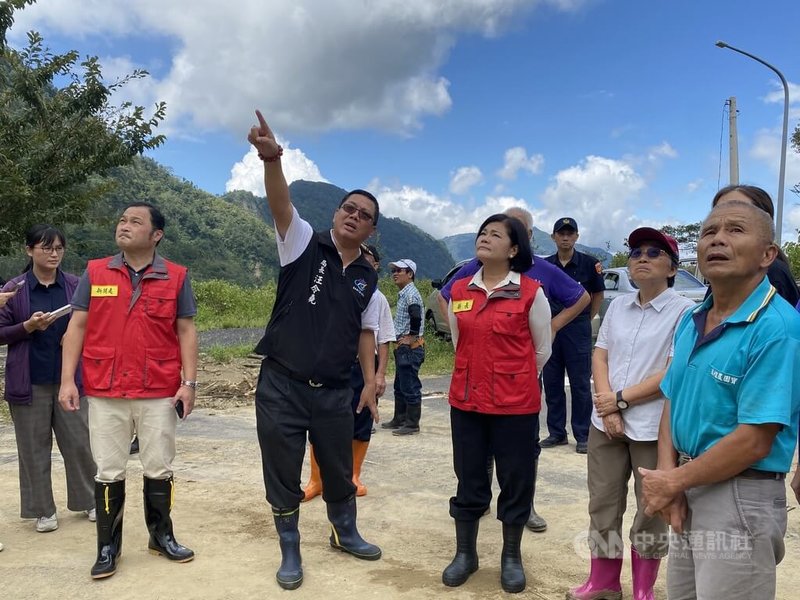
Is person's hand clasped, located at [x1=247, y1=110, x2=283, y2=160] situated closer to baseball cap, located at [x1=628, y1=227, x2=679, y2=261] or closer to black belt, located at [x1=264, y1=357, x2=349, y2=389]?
black belt, located at [x1=264, y1=357, x2=349, y2=389]

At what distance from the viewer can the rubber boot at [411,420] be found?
20.2 ft

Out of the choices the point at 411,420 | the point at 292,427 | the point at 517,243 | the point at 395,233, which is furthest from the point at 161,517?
the point at 395,233

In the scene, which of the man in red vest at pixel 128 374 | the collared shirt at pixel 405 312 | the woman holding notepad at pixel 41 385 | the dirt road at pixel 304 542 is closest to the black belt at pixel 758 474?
the dirt road at pixel 304 542

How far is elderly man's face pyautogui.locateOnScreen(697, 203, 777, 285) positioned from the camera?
1.79 m

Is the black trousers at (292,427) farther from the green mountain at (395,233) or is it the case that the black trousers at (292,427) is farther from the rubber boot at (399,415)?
the green mountain at (395,233)

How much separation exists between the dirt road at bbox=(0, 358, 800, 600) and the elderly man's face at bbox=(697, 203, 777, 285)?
1.91 meters

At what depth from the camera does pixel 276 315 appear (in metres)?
3.18

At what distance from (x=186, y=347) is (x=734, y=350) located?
2.72 m

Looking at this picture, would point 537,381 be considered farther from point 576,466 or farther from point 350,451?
point 576,466

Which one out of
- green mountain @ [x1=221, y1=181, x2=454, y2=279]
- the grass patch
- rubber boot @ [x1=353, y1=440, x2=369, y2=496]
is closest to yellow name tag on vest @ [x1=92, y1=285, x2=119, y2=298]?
rubber boot @ [x1=353, y1=440, x2=369, y2=496]

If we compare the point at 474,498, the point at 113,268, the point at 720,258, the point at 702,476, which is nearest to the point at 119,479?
the point at 113,268

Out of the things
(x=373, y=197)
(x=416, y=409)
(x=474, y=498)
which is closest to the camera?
(x=474, y=498)

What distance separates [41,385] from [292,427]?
5.78 feet

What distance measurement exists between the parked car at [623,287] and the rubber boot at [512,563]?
7.03 m
